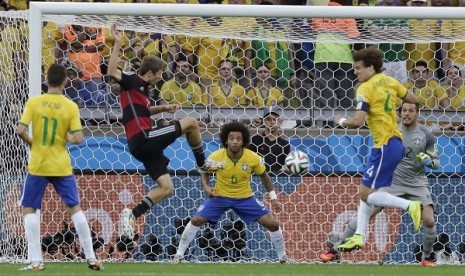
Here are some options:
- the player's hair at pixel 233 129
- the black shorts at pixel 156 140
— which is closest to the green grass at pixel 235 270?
the black shorts at pixel 156 140

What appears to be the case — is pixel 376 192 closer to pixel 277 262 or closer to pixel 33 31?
pixel 277 262

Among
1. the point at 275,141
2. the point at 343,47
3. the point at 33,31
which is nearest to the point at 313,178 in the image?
the point at 275,141

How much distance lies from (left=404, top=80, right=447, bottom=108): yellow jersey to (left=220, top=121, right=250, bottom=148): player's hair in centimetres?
216

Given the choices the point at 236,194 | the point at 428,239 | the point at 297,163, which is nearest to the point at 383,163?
the point at 297,163

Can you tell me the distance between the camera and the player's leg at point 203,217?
12930mm

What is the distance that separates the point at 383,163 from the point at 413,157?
177cm

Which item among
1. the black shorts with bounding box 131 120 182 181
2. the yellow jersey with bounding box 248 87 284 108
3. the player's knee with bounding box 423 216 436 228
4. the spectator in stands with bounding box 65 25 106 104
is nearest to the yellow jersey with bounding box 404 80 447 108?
the yellow jersey with bounding box 248 87 284 108

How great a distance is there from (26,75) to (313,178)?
3.52 m

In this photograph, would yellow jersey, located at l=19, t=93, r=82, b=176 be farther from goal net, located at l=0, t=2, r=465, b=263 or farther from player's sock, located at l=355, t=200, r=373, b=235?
player's sock, located at l=355, t=200, r=373, b=235

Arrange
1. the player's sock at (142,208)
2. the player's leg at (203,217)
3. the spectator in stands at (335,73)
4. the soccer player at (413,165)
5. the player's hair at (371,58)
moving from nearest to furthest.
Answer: the player's hair at (371,58) → the player's sock at (142,208) → the soccer player at (413,165) → the player's leg at (203,217) → the spectator in stands at (335,73)

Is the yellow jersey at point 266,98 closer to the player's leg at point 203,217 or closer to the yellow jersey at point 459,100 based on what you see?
the player's leg at point 203,217

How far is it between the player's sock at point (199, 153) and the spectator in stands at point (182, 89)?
1375 mm

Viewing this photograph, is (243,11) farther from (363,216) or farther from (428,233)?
(428,233)

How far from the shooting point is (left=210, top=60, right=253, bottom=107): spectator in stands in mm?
13547
